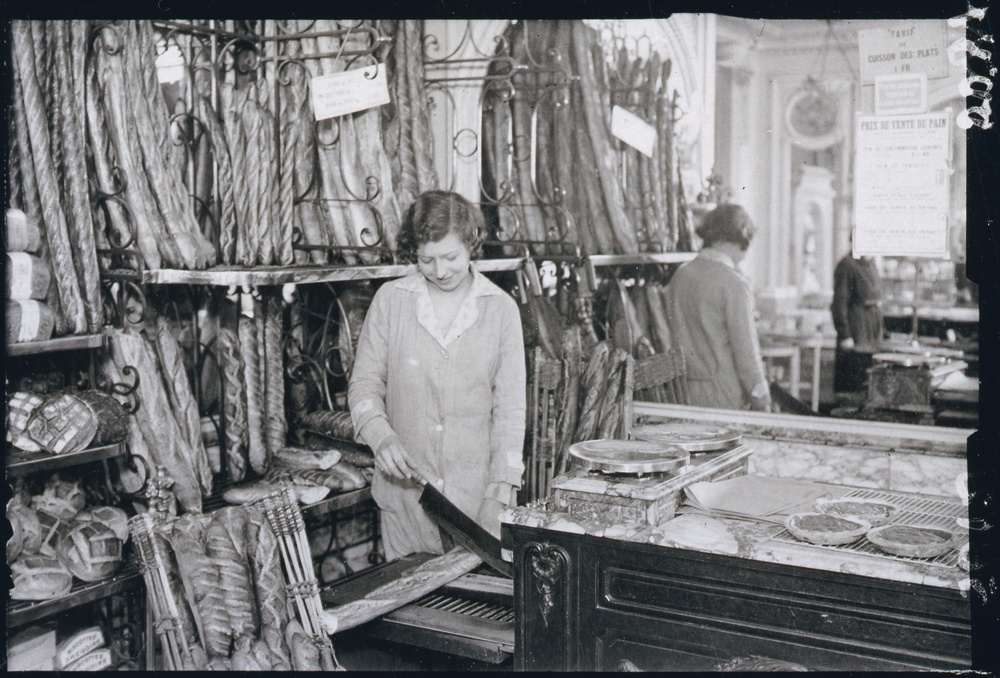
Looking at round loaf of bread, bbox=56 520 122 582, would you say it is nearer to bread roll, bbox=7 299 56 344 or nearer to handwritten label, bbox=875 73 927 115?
bread roll, bbox=7 299 56 344

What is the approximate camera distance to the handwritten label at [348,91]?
3.30 m

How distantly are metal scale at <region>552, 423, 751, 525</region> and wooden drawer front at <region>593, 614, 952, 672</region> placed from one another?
247mm

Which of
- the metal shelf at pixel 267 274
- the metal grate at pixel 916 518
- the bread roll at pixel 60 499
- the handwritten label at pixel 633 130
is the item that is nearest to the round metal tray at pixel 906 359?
the handwritten label at pixel 633 130

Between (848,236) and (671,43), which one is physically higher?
(671,43)

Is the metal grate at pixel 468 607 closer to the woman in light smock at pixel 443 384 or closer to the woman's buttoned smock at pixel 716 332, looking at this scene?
the woman in light smock at pixel 443 384

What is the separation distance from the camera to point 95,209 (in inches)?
113

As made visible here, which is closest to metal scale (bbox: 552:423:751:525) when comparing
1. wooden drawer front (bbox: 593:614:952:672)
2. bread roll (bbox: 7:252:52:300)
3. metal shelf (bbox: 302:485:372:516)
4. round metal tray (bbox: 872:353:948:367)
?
wooden drawer front (bbox: 593:614:952:672)

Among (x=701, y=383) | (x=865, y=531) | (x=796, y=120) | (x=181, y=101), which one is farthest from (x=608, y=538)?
(x=796, y=120)

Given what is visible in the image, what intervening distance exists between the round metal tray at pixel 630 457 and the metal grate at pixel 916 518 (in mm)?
328

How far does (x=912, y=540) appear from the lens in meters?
2.00

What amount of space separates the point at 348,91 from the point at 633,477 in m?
1.81

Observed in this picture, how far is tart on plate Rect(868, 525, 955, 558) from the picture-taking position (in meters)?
1.95

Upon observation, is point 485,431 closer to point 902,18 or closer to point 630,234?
point 630,234

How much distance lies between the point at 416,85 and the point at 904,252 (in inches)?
77.8
